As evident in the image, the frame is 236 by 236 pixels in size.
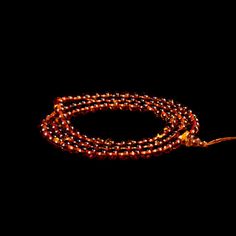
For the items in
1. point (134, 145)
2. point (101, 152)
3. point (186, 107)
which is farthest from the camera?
point (186, 107)

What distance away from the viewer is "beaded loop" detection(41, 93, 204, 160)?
7.25 ft

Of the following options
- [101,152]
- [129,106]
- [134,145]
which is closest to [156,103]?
[129,106]

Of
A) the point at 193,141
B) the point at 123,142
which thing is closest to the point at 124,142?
the point at 123,142

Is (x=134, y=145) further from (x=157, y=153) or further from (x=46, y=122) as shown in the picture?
(x=46, y=122)

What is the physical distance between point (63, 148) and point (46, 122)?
0.69 ft

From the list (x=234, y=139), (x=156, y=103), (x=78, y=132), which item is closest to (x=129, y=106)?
(x=156, y=103)

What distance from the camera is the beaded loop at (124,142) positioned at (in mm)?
2209

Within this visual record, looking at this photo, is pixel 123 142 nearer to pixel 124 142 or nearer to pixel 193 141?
pixel 124 142

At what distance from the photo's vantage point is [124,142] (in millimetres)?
2260

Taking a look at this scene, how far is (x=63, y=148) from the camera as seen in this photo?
2225 mm

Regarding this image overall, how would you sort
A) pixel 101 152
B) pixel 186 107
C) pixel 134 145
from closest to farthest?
1. pixel 101 152
2. pixel 134 145
3. pixel 186 107

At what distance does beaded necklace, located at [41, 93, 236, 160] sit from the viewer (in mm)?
2207

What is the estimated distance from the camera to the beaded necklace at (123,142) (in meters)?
2.21

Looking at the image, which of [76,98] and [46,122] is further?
[76,98]
